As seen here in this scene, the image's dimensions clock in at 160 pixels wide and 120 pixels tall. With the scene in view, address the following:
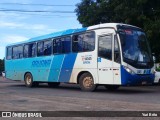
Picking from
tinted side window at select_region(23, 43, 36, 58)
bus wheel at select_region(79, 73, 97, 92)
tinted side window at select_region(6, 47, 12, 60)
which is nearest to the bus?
bus wheel at select_region(79, 73, 97, 92)

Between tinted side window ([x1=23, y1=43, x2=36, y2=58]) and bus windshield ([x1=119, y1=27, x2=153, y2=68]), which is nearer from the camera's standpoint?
bus windshield ([x1=119, y1=27, x2=153, y2=68])

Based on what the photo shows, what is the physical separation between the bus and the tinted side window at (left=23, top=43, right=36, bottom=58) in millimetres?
440

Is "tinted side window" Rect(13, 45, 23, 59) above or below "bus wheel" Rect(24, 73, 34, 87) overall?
above

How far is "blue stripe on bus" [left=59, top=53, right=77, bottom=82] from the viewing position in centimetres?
2028

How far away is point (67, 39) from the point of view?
20.9m

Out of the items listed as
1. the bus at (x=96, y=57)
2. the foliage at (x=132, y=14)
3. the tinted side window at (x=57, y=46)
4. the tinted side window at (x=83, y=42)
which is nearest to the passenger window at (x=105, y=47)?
the bus at (x=96, y=57)

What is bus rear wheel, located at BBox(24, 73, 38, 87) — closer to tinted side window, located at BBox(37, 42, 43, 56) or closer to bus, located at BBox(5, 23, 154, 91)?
bus, located at BBox(5, 23, 154, 91)

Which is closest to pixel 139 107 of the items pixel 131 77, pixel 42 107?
pixel 42 107

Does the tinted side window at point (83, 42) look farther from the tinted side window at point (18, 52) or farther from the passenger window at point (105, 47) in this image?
the tinted side window at point (18, 52)

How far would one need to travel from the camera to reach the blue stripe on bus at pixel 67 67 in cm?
2028

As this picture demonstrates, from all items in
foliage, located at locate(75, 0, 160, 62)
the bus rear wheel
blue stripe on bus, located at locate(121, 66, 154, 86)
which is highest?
foliage, located at locate(75, 0, 160, 62)

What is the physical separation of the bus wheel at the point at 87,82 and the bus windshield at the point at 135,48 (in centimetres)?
249

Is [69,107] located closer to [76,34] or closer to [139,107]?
[139,107]

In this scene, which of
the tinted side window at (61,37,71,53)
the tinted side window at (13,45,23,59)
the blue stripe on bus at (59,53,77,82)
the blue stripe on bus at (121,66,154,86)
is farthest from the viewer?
the tinted side window at (13,45,23,59)
